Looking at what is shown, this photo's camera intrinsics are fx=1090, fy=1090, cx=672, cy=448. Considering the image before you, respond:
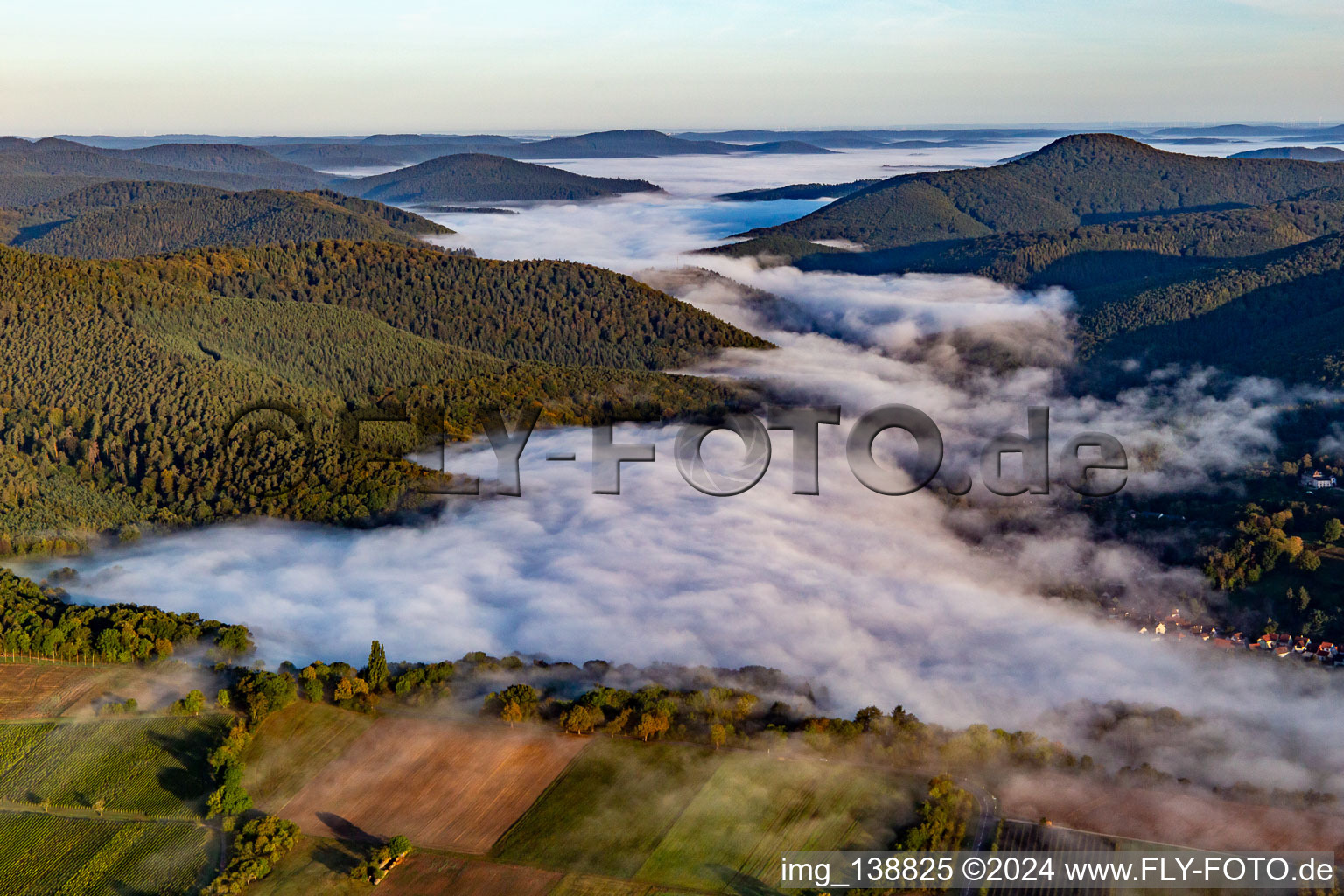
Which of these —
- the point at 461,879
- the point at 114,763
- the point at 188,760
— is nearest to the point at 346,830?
the point at 461,879

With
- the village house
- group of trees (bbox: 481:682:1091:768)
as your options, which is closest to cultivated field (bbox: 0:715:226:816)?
group of trees (bbox: 481:682:1091:768)

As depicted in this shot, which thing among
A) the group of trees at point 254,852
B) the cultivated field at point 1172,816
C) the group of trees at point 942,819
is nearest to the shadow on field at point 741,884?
the group of trees at point 942,819

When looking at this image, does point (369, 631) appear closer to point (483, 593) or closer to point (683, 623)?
point (483, 593)

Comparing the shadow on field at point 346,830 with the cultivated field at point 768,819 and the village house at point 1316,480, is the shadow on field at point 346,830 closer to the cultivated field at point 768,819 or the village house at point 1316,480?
the cultivated field at point 768,819

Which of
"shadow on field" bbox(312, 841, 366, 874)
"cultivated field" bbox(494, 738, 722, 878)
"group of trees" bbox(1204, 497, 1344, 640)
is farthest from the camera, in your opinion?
"group of trees" bbox(1204, 497, 1344, 640)

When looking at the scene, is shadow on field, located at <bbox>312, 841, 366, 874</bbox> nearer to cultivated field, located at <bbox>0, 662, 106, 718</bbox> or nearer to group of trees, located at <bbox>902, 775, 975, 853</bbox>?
cultivated field, located at <bbox>0, 662, 106, 718</bbox>

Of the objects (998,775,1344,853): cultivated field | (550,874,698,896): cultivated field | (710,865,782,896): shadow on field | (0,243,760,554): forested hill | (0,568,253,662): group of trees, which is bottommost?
(550,874,698,896): cultivated field

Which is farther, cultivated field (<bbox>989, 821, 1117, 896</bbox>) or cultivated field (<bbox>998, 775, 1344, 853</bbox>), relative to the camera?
cultivated field (<bbox>998, 775, 1344, 853</bbox>)

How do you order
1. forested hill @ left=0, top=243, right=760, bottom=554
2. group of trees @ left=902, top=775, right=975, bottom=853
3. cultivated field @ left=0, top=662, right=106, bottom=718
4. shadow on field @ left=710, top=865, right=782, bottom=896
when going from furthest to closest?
forested hill @ left=0, top=243, right=760, bottom=554
cultivated field @ left=0, top=662, right=106, bottom=718
group of trees @ left=902, top=775, right=975, bottom=853
shadow on field @ left=710, top=865, right=782, bottom=896
